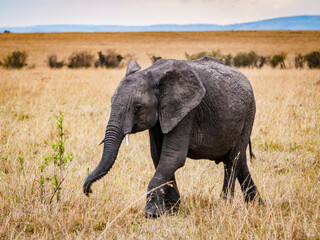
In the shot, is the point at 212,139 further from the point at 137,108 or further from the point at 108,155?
the point at 108,155

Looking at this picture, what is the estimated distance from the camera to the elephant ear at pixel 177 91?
3473 millimetres

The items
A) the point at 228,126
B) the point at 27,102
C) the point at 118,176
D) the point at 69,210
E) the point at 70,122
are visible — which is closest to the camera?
the point at 69,210

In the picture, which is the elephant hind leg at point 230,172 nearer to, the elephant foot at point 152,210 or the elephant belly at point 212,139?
the elephant belly at point 212,139

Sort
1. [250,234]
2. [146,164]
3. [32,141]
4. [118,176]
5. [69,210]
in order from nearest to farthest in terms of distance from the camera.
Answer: [250,234] < [69,210] < [118,176] < [146,164] < [32,141]

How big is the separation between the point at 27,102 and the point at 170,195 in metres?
7.86

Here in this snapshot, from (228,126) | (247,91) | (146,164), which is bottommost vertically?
(146,164)

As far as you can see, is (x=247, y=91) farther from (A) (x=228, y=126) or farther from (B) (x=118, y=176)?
(B) (x=118, y=176)

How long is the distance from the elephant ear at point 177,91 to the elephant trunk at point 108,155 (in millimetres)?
490

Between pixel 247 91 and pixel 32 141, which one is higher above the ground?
pixel 247 91

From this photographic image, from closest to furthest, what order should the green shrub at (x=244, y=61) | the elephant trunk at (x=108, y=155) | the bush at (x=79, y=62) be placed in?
the elephant trunk at (x=108, y=155), the green shrub at (x=244, y=61), the bush at (x=79, y=62)

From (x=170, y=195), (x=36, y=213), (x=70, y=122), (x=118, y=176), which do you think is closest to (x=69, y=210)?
(x=36, y=213)

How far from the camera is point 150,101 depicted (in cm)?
341

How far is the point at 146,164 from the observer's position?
5.85 m

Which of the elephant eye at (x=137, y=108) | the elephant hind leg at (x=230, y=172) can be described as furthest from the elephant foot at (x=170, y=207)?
the elephant eye at (x=137, y=108)
